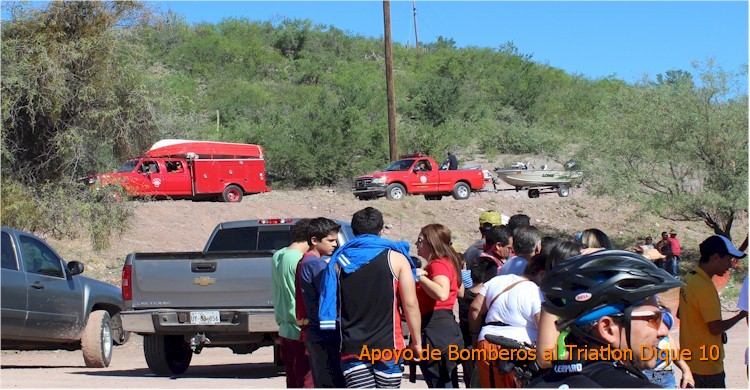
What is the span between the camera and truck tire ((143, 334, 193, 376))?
11.3 meters

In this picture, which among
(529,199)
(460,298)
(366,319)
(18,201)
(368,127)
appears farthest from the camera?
(368,127)

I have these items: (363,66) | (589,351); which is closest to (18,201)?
(589,351)

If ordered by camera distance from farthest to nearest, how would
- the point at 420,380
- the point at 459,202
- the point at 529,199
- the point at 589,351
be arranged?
1. the point at 529,199
2. the point at 459,202
3. the point at 420,380
4. the point at 589,351

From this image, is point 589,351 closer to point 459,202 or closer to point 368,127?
point 459,202

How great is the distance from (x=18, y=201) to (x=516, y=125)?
40.5 m

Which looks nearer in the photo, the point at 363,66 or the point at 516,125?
the point at 516,125

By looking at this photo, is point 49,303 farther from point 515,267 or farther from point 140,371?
point 515,267

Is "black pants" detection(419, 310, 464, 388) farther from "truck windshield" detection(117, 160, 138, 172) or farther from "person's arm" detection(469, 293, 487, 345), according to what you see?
"truck windshield" detection(117, 160, 138, 172)

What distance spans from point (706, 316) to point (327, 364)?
253cm

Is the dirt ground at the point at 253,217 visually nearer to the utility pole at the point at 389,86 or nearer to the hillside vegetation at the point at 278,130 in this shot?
the hillside vegetation at the point at 278,130

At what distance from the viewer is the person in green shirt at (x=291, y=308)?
7539mm

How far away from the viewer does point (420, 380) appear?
1117cm

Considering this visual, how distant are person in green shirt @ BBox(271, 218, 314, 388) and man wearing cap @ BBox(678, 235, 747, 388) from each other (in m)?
2.82

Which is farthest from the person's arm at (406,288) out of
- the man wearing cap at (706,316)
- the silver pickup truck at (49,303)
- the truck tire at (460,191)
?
the truck tire at (460,191)
